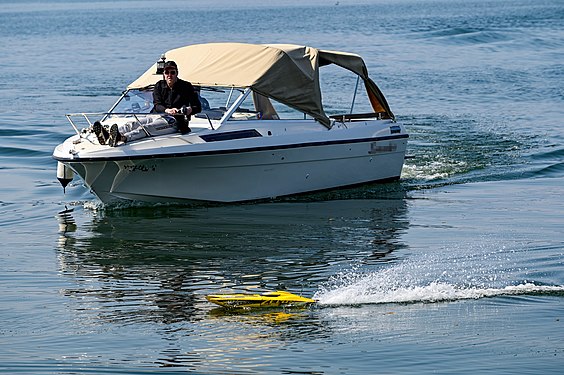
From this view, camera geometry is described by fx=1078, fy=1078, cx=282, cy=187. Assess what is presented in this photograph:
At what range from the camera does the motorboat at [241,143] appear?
14734mm

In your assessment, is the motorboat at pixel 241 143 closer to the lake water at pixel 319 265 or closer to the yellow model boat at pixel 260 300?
the lake water at pixel 319 265

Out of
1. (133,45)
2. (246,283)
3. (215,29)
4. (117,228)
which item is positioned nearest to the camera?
(246,283)

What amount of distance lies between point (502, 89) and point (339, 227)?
16910 mm

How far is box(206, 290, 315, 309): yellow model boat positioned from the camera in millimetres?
10539

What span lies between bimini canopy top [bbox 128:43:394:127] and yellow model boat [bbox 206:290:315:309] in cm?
544

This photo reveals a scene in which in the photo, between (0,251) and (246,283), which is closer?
(246,283)

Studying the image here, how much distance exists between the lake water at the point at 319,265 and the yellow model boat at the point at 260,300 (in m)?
0.14

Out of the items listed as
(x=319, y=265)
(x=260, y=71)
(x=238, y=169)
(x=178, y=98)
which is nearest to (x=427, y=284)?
(x=319, y=265)

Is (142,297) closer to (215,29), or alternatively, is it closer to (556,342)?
(556,342)

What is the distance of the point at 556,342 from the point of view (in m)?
9.51

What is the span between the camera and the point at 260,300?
34.7 ft

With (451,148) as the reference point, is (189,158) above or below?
above

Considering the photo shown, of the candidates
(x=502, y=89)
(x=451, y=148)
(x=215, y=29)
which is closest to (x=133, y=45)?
(x=215, y=29)

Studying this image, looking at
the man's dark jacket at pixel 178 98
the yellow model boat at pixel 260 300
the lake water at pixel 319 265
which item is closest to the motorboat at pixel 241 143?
the man's dark jacket at pixel 178 98
